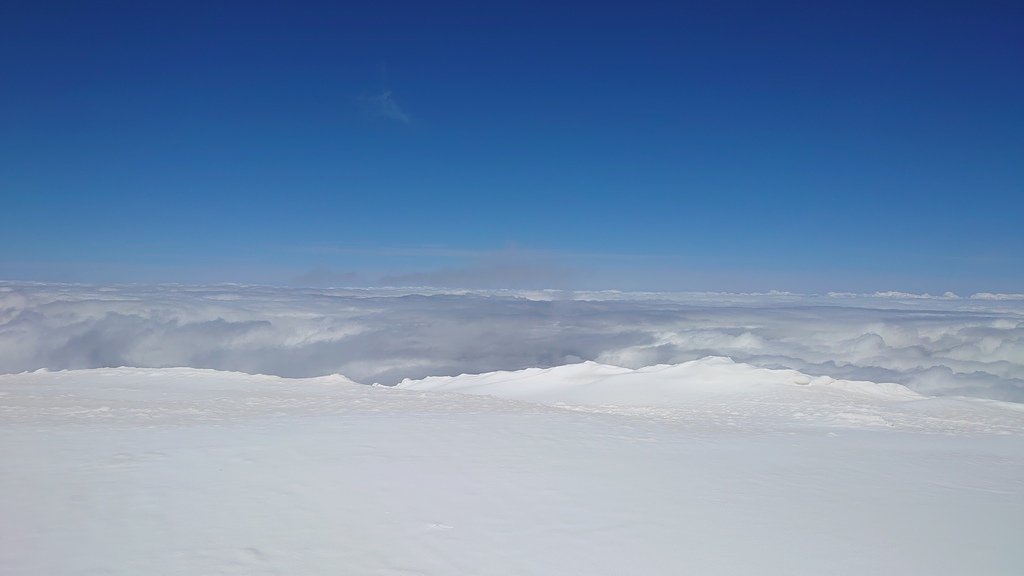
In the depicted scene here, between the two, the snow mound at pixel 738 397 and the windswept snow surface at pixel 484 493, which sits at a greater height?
the windswept snow surface at pixel 484 493

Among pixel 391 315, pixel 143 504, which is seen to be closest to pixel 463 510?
pixel 143 504

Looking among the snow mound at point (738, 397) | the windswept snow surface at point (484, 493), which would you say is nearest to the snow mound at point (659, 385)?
the snow mound at point (738, 397)

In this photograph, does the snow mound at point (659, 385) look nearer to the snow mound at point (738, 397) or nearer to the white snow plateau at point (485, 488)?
the snow mound at point (738, 397)

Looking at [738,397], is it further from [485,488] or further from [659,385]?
[485,488]

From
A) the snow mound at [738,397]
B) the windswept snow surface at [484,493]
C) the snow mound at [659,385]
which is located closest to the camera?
the windswept snow surface at [484,493]

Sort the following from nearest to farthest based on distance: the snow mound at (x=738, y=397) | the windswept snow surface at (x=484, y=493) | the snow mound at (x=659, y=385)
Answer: the windswept snow surface at (x=484, y=493), the snow mound at (x=738, y=397), the snow mound at (x=659, y=385)

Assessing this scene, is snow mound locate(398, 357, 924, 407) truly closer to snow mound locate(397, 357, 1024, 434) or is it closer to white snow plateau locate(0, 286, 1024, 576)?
snow mound locate(397, 357, 1024, 434)

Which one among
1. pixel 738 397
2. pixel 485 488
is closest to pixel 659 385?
pixel 738 397

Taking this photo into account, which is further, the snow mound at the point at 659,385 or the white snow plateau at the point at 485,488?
the snow mound at the point at 659,385

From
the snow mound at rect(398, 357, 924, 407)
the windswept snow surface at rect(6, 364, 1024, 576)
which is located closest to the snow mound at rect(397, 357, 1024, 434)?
the snow mound at rect(398, 357, 924, 407)
